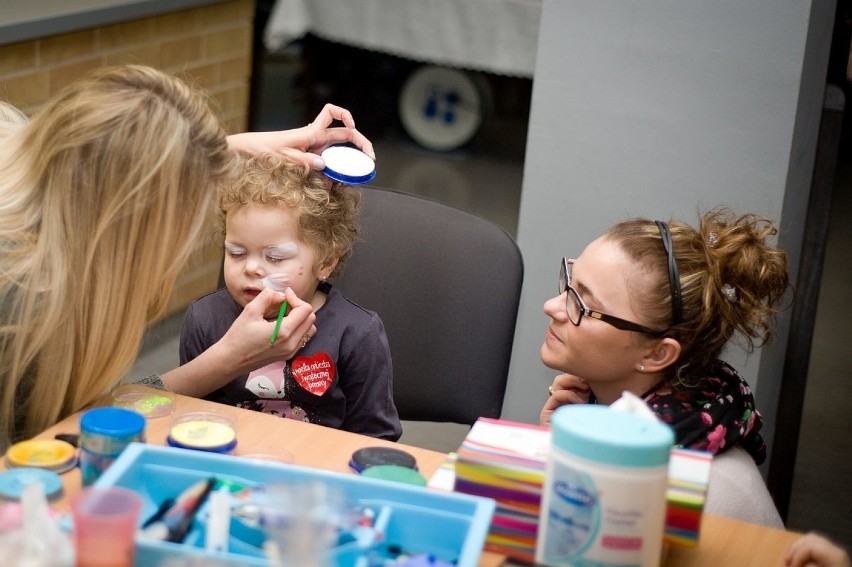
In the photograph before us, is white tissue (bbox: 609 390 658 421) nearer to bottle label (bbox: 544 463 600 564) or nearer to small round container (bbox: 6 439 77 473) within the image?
bottle label (bbox: 544 463 600 564)

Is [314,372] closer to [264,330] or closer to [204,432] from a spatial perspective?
[264,330]

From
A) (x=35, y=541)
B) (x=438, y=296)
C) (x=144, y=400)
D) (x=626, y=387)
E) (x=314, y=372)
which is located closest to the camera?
(x=35, y=541)

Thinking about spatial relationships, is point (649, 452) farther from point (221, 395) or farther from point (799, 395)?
point (799, 395)

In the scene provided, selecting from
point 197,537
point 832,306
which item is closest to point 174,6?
point 197,537

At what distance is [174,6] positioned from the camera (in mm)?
3232

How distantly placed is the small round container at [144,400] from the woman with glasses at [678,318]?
23.6 inches

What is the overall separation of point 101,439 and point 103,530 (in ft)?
1.01

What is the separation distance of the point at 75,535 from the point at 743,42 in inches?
74.0

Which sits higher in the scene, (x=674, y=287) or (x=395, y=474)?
(x=674, y=287)

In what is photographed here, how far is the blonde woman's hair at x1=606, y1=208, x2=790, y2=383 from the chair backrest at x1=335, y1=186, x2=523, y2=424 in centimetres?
37

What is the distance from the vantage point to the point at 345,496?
3.62 ft

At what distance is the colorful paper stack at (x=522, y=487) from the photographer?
1097 mm

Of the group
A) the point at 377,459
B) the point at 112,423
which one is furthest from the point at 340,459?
the point at 112,423

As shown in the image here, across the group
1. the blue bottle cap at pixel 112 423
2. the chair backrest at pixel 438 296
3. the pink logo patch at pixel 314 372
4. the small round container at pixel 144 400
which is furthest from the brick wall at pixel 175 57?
the blue bottle cap at pixel 112 423
